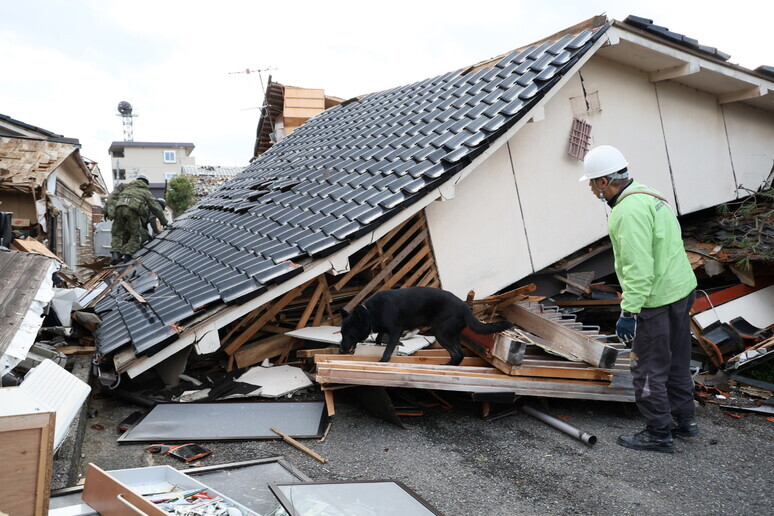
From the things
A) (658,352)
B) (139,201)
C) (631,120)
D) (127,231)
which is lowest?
(658,352)

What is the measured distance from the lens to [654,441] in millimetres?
4441

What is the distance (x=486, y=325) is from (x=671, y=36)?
4812mm

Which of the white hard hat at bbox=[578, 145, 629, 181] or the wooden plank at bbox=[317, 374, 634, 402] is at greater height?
the white hard hat at bbox=[578, 145, 629, 181]

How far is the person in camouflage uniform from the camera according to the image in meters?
11.3

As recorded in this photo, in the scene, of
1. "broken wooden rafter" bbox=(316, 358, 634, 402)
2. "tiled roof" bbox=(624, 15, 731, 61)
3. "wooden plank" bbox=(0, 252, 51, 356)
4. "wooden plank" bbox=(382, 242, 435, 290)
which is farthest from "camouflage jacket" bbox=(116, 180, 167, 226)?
"tiled roof" bbox=(624, 15, 731, 61)

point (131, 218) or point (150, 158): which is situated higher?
point (150, 158)

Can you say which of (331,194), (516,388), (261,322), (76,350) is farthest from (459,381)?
(76,350)

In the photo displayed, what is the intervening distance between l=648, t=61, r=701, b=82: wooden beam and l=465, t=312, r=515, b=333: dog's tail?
16.1 ft

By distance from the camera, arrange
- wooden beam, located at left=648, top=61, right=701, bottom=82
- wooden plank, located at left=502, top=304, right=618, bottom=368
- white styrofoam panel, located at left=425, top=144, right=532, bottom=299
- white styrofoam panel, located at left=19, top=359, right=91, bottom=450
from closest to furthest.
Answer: white styrofoam panel, located at left=19, top=359, right=91, bottom=450 → wooden plank, located at left=502, top=304, right=618, bottom=368 → white styrofoam panel, located at left=425, top=144, right=532, bottom=299 → wooden beam, located at left=648, top=61, right=701, bottom=82

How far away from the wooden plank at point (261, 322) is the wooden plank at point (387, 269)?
78cm

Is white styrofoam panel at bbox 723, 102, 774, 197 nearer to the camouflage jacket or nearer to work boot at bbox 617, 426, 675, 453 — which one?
work boot at bbox 617, 426, 675, 453

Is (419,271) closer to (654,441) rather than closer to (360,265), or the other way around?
(360,265)

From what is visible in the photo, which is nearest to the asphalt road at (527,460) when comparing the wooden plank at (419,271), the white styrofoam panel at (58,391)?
the white styrofoam panel at (58,391)

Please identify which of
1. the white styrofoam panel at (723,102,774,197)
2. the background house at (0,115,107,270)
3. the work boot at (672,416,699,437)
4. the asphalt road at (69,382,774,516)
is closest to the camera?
the asphalt road at (69,382,774,516)
